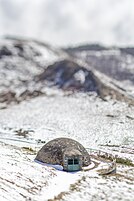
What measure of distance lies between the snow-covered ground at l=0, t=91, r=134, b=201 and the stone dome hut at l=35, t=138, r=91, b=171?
1490 millimetres

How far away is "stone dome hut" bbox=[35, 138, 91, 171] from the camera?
37812 mm

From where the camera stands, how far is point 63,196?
28375mm

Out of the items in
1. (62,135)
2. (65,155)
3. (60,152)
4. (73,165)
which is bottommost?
(73,165)

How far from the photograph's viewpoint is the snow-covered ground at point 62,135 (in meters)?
29.2

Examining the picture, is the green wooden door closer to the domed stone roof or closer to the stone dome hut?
the stone dome hut

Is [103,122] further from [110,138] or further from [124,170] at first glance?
[124,170]

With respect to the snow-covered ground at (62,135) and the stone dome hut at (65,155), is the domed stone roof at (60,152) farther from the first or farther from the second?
the snow-covered ground at (62,135)

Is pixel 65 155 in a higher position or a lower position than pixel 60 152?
lower

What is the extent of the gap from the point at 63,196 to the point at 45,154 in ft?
40.4

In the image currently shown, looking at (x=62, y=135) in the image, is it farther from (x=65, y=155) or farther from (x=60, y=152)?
(x=65, y=155)

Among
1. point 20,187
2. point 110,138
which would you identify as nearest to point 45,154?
point 20,187

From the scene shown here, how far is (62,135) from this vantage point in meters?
61.7

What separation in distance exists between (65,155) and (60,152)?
138 centimetres

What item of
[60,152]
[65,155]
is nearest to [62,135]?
[60,152]
